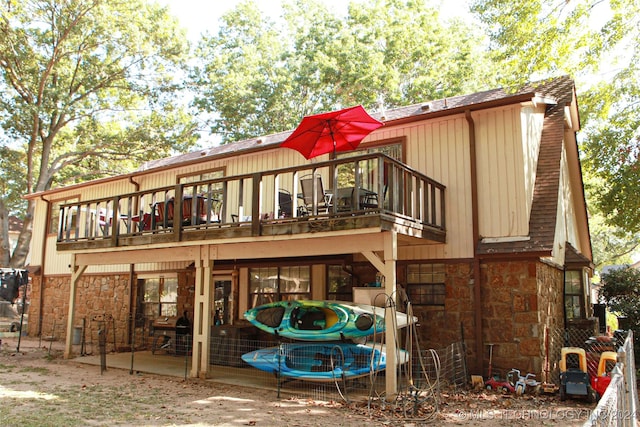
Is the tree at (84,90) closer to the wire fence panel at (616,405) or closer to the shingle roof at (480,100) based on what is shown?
the shingle roof at (480,100)

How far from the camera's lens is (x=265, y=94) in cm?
2844

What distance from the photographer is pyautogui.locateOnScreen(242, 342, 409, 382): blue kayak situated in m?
8.24

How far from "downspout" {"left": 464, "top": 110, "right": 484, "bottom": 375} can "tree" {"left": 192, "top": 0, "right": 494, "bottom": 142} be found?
16216 mm

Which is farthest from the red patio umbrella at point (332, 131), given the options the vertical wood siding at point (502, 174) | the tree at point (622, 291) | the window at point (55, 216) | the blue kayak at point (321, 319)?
the window at point (55, 216)

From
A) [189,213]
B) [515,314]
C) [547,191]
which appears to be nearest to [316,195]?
[189,213]

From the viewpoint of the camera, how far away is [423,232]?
8.85 meters

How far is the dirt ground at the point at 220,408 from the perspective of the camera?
6.54 m

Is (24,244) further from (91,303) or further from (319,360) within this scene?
(319,360)

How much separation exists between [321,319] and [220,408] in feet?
7.84

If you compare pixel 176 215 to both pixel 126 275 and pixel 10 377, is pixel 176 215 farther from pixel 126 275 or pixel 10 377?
pixel 126 275

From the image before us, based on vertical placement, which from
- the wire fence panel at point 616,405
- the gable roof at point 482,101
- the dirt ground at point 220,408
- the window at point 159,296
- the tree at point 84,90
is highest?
the tree at point 84,90

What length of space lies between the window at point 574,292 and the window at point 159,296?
10.6 meters

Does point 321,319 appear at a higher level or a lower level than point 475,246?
lower

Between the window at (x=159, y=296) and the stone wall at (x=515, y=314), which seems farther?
the window at (x=159, y=296)
